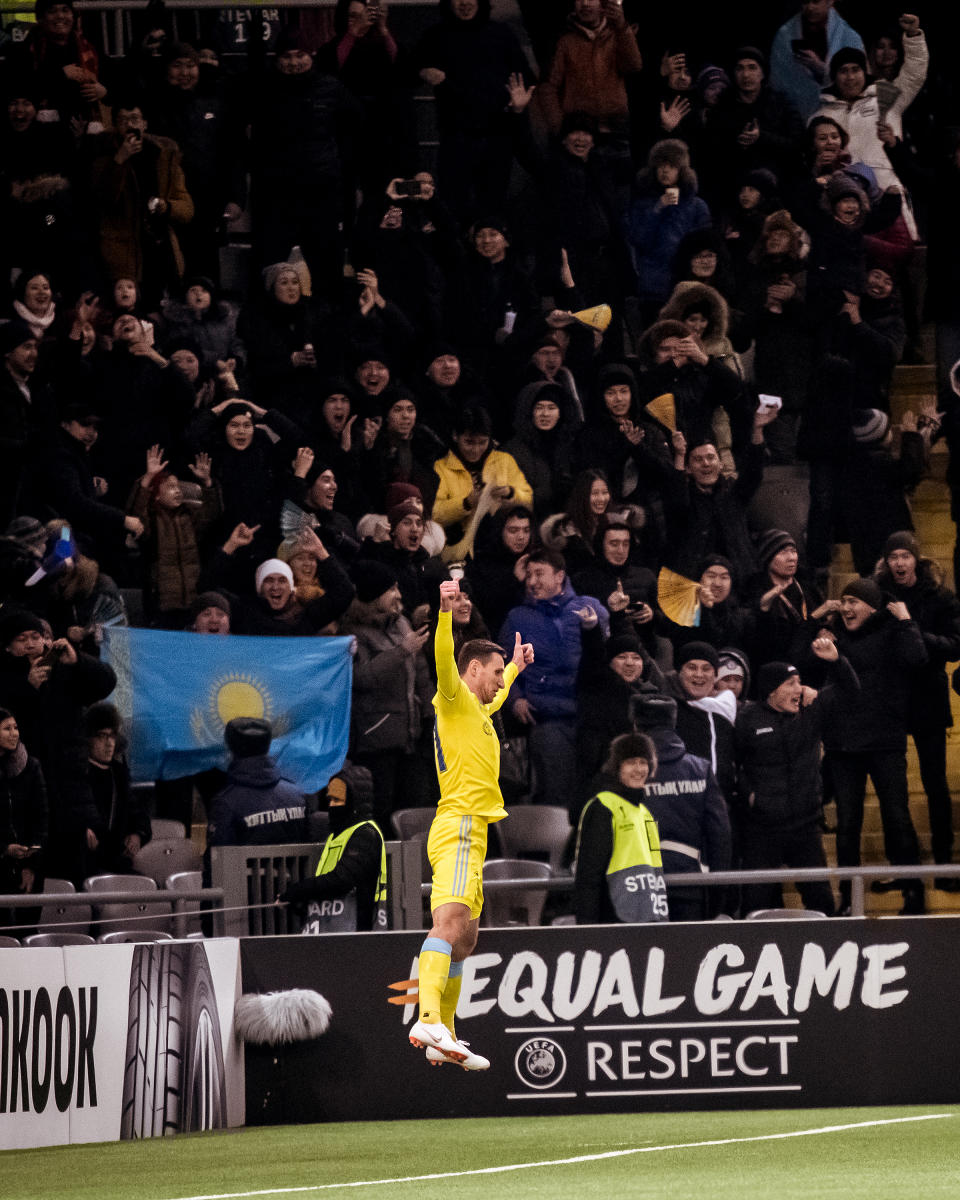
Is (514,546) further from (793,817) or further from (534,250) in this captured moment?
(534,250)

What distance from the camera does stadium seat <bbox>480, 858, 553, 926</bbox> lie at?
12.4 meters

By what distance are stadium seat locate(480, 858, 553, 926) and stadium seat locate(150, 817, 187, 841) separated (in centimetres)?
188

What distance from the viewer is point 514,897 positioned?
500 inches

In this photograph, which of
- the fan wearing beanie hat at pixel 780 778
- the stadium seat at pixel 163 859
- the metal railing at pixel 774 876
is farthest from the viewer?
the fan wearing beanie hat at pixel 780 778

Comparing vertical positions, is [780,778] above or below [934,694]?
below

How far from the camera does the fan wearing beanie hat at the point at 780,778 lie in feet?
42.4

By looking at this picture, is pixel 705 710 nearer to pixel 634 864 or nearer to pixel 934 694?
pixel 934 694

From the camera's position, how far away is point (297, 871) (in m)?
11.6

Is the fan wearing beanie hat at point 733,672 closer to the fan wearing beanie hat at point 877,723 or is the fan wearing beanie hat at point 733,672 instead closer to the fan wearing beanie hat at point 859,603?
the fan wearing beanie hat at point 877,723

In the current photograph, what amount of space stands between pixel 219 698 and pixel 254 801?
4.92 ft

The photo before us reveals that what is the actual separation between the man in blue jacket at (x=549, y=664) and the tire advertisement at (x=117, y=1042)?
2.80m

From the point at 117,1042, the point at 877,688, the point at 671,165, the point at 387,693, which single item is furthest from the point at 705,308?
the point at 117,1042

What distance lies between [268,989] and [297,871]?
64 centimetres

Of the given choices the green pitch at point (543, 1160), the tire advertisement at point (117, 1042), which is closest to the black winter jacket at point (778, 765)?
the green pitch at point (543, 1160)
